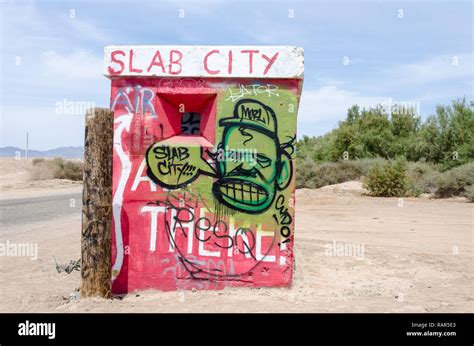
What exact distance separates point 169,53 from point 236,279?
3.11 metres

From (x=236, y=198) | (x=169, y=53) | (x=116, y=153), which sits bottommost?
(x=236, y=198)

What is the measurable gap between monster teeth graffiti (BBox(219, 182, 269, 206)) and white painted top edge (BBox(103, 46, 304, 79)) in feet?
4.67

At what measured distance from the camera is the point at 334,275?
26.0 feet

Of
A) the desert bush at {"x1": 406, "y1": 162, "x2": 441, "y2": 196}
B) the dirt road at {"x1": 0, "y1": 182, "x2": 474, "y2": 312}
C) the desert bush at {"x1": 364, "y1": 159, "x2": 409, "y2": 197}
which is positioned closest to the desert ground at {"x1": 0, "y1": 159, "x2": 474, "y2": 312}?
the dirt road at {"x1": 0, "y1": 182, "x2": 474, "y2": 312}

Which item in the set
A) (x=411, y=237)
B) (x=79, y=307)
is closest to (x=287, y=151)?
(x=79, y=307)

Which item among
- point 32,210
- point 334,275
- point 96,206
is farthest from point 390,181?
point 96,206

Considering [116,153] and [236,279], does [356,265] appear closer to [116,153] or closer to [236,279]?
[236,279]

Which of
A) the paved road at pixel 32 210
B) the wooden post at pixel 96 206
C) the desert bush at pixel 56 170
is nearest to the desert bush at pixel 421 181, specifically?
the paved road at pixel 32 210

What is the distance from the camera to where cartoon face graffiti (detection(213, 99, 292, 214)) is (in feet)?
21.3

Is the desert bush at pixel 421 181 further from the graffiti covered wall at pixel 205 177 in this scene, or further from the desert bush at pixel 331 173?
the graffiti covered wall at pixel 205 177

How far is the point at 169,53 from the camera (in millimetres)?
6578

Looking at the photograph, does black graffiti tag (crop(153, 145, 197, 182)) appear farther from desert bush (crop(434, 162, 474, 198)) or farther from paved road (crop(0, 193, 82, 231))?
desert bush (crop(434, 162, 474, 198))
